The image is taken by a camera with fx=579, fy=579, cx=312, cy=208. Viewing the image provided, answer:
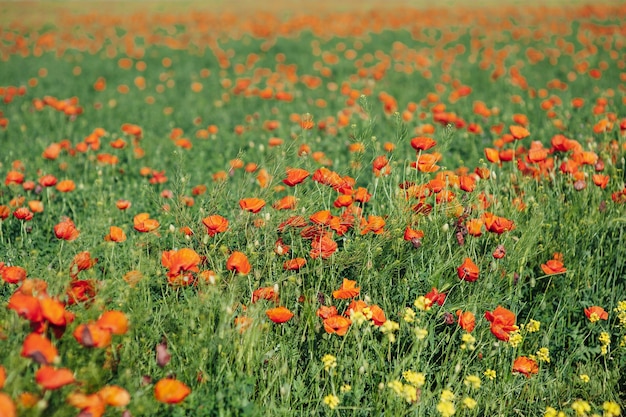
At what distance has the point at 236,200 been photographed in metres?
3.46

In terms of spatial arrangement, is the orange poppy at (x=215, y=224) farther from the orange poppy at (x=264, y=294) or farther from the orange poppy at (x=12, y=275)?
the orange poppy at (x=12, y=275)

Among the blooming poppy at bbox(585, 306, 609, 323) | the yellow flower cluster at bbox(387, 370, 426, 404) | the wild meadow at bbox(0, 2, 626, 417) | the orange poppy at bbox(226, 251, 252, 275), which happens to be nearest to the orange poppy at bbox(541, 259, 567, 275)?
the wild meadow at bbox(0, 2, 626, 417)

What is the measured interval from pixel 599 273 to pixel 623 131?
4.61ft

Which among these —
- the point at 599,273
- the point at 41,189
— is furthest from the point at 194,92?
the point at 599,273

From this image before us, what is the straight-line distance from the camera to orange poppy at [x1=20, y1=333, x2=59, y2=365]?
67.7 inches

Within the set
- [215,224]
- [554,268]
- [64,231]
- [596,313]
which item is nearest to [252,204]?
[215,224]

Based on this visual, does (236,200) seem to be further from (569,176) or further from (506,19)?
(506,19)

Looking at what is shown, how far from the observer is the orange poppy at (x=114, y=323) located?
1933 millimetres

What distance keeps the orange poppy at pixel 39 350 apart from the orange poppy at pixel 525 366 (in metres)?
1.81

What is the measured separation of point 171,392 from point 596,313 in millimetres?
1977

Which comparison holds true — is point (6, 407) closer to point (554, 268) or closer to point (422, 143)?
point (422, 143)

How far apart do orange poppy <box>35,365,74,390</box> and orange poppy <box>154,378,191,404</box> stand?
30 centimetres

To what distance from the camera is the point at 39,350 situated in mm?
1731

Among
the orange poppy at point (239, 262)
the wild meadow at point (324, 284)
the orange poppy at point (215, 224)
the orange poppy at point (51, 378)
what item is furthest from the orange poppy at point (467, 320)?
the orange poppy at point (51, 378)
